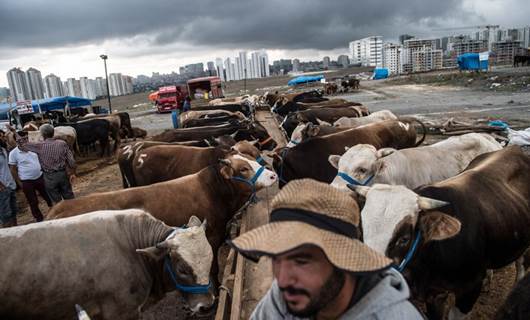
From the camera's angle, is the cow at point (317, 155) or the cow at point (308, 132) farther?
the cow at point (308, 132)

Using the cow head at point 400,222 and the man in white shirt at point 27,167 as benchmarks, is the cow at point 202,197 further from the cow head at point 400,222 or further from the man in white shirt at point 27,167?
the man in white shirt at point 27,167

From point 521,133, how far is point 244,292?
6.88 meters

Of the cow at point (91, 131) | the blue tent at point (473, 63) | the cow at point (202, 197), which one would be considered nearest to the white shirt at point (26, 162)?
the cow at point (202, 197)

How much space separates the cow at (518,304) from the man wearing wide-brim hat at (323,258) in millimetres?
589

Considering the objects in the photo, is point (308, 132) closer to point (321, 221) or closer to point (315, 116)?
point (315, 116)

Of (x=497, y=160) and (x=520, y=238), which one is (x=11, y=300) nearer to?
(x=520, y=238)

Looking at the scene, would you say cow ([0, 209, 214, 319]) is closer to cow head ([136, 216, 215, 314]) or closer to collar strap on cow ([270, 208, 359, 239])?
cow head ([136, 216, 215, 314])

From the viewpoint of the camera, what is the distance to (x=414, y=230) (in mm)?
2691

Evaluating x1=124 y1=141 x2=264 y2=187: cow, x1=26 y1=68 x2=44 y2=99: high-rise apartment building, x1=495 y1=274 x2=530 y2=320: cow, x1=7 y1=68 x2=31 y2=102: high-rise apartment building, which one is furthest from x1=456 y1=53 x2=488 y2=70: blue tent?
x1=26 y1=68 x2=44 y2=99: high-rise apartment building

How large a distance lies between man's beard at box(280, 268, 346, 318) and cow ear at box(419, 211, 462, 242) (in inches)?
65.1

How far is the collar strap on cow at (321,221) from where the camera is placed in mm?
1308

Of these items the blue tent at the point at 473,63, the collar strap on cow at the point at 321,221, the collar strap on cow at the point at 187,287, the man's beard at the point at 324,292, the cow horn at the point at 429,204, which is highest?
the blue tent at the point at 473,63

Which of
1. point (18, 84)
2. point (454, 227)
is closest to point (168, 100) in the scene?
point (454, 227)

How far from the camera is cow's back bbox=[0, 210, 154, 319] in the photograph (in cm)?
301
